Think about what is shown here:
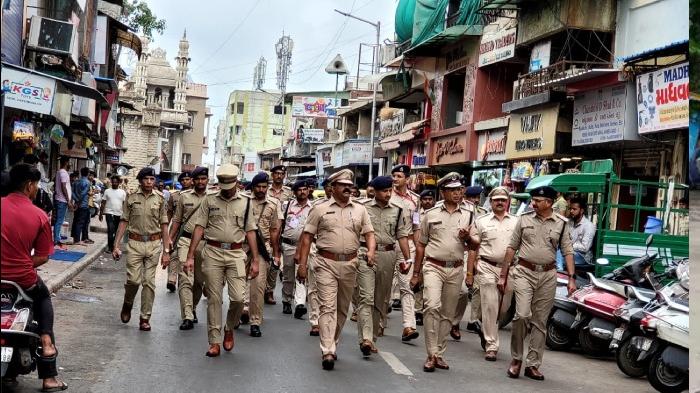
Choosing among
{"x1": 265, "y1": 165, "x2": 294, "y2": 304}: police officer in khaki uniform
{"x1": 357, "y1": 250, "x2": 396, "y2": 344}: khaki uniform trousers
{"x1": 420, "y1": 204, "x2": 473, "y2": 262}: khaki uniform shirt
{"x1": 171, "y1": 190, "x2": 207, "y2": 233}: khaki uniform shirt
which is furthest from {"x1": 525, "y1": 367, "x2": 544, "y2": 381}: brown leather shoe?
{"x1": 265, "y1": 165, "x2": 294, "y2": 304}: police officer in khaki uniform

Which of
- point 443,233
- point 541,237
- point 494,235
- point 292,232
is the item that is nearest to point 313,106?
point 292,232

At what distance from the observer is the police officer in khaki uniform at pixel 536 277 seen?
391 inches

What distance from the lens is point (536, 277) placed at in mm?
9977

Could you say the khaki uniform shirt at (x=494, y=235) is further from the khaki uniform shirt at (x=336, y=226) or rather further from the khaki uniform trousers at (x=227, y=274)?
the khaki uniform trousers at (x=227, y=274)

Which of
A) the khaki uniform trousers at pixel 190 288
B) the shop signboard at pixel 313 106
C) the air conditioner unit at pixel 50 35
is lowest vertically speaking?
the khaki uniform trousers at pixel 190 288

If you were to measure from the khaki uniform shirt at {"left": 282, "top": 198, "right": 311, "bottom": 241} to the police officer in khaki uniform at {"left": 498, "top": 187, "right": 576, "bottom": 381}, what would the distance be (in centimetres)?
486

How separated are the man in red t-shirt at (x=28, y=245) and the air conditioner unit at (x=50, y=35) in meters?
15.6

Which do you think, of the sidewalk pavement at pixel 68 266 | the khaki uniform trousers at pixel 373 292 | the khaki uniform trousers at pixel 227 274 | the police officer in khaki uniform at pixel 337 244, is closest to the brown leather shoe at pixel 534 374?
the khaki uniform trousers at pixel 373 292

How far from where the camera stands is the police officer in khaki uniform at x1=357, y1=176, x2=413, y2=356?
10.6 m

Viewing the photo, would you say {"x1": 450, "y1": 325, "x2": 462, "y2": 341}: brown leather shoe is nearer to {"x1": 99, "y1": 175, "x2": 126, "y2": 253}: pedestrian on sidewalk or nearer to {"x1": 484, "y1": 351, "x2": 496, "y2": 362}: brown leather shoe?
{"x1": 484, "y1": 351, "x2": 496, "y2": 362}: brown leather shoe

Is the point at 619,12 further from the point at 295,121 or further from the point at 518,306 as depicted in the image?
the point at 295,121

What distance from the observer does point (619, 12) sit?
71.8 feet

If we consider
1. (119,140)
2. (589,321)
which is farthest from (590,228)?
(119,140)

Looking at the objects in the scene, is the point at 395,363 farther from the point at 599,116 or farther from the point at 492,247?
the point at 599,116
